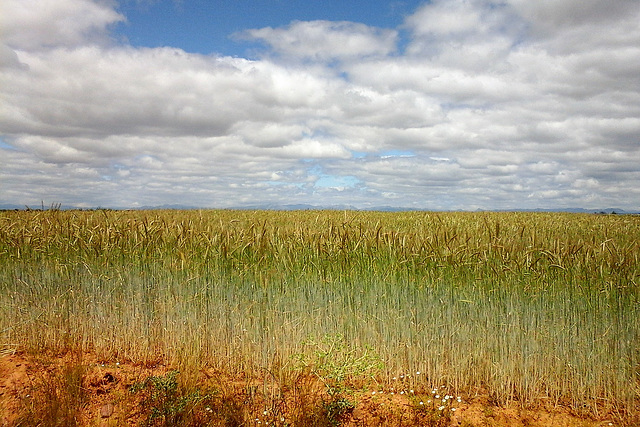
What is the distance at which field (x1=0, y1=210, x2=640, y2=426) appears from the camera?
12.7 ft

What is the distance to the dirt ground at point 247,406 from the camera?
3.67 metres

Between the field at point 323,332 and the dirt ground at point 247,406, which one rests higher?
the field at point 323,332

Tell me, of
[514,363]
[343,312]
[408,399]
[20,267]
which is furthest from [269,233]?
[20,267]

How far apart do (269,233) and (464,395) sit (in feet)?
10.9

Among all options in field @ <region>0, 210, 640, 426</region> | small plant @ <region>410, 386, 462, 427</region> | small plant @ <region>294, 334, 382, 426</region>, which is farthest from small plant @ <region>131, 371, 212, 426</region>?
small plant @ <region>410, 386, 462, 427</region>

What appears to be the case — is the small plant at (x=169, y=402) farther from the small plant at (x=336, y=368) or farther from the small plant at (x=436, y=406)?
the small plant at (x=436, y=406)

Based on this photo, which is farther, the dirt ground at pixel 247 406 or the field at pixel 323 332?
the field at pixel 323 332

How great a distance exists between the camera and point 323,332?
4738 mm

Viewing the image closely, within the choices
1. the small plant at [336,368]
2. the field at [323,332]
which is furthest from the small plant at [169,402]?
the small plant at [336,368]

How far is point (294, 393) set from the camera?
3984 mm

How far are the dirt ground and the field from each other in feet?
0.06

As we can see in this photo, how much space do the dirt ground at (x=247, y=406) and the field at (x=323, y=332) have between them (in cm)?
2

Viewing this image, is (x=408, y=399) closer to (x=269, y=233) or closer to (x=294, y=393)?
(x=294, y=393)

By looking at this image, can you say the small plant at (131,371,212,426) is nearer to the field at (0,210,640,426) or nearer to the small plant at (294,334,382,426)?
the field at (0,210,640,426)
